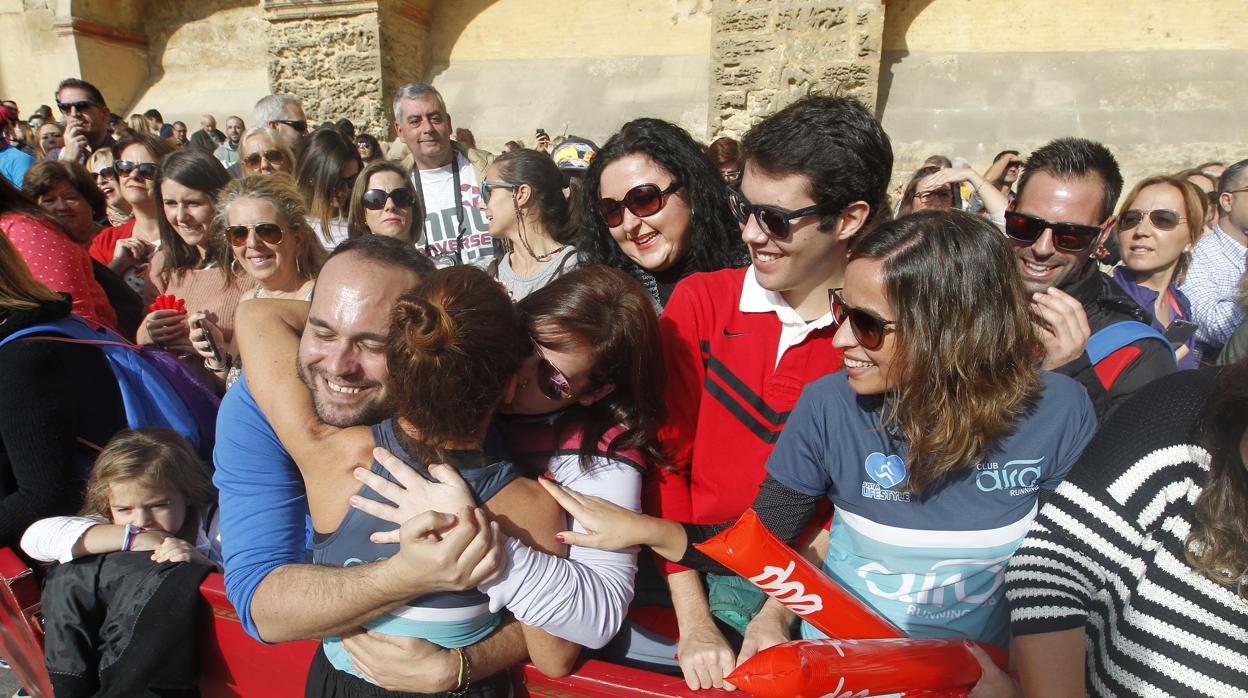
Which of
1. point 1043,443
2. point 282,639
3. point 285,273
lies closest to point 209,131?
point 285,273

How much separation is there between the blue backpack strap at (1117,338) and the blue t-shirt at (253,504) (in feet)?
7.06

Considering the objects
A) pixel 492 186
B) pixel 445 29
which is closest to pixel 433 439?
pixel 492 186

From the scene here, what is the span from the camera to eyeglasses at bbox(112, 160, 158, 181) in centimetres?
446

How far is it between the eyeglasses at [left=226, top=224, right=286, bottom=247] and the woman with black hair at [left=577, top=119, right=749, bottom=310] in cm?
147

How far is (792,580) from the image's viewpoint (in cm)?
138

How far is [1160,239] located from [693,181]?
2862 mm

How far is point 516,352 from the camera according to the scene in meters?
1.54

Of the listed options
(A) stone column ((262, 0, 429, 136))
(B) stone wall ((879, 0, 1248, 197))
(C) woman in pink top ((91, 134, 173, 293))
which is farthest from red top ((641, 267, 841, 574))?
(A) stone column ((262, 0, 429, 136))

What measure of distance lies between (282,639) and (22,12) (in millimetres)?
19102

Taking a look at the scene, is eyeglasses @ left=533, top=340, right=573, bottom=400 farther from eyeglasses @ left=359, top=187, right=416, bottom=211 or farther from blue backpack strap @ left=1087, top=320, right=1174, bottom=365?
eyeglasses @ left=359, top=187, right=416, bottom=211

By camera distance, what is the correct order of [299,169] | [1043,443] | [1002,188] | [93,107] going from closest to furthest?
[1043,443] → [299,169] → [93,107] → [1002,188]

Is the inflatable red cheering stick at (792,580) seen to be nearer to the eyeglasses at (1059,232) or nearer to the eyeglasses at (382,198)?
the eyeglasses at (1059,232)

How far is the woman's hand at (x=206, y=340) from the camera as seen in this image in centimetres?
316

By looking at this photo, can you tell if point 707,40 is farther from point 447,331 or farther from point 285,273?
point 447,331
